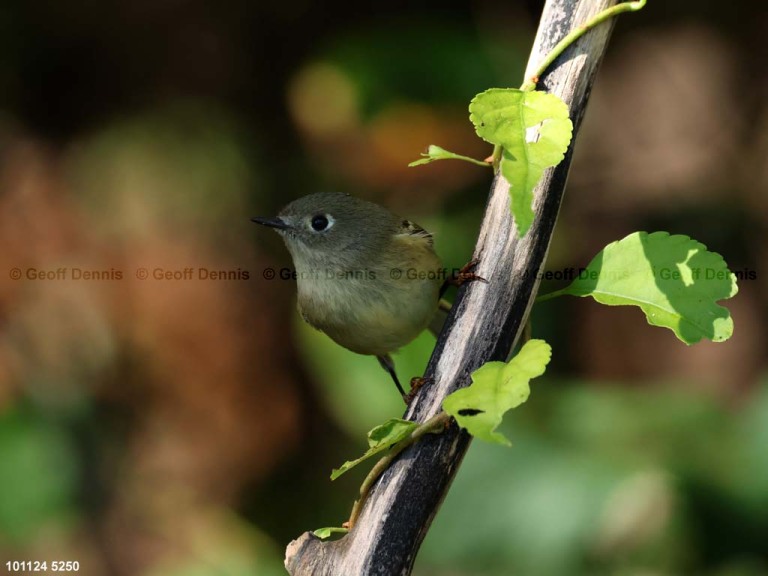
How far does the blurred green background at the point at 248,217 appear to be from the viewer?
3951 mm

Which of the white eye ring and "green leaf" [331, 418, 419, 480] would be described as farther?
the white eye ring

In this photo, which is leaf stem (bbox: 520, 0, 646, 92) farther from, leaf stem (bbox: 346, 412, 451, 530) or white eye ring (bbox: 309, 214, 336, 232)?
white eye ring (bbox: 309, 214, 336, 232)

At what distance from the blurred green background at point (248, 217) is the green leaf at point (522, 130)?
6.65 feet

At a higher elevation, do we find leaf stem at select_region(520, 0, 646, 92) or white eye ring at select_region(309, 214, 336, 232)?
leaf stem at select_region(520, 0, 646, 92)

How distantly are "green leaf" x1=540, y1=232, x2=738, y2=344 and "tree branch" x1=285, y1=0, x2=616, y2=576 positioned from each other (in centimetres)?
15

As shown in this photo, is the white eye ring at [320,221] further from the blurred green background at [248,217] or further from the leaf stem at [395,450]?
the leaf stem at [395,450]

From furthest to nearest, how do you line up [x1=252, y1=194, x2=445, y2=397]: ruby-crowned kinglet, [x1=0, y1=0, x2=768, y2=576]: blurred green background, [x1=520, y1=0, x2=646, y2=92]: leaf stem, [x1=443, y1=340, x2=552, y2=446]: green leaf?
[x1=0, y1=0, x2=768, y2=576]: blurred green background, [x1=252, y1=194, x2=445, y2=397]: ruby-crowned kinglet, [x1=520, y1=0, x2=646, y2=92]: leaf stem, [x1=443, y1=340, x2=552, y2=446]: green leaf

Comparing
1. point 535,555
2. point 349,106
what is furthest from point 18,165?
point 535,555

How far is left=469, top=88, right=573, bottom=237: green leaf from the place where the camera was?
1.38 metres

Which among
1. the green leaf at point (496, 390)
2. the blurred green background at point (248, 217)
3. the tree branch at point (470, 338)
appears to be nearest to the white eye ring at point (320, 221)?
the blurred green background at point (248, 217)

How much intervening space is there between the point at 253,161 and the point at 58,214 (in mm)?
1290

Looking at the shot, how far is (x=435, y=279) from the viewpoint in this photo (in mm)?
2781

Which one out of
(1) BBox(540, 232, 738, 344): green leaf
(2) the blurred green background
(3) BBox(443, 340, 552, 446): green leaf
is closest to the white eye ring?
(2) the blurred green background

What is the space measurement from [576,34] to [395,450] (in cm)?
92
